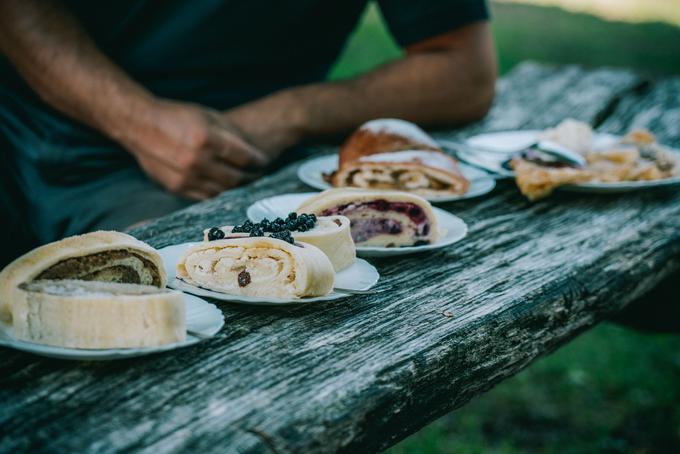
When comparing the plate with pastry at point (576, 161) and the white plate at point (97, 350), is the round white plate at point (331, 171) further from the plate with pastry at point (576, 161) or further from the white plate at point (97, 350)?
the white plate at point (97, 350)

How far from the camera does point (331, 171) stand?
7.37 feet

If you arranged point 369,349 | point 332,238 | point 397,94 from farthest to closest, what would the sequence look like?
1. point 397,94
2. point 332,238
3. point 369,349

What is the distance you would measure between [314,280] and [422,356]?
0.71ft

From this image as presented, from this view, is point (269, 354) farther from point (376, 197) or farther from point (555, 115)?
point (555, 115)

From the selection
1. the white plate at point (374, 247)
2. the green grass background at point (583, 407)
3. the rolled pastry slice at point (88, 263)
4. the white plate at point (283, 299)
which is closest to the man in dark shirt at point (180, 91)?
the white plate at point (374, 247)

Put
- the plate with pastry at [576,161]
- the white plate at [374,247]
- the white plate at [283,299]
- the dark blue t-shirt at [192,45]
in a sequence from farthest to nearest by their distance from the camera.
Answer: the dark blue t-shirt at [192,45] < the plate with pastry at [576,161] < the white plate at [374,247] < the white plate at [283,299]

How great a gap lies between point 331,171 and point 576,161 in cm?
72

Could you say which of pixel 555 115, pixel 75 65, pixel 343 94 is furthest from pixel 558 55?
pixel 75 65

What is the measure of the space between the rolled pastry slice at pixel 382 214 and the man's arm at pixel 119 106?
0.74 metres

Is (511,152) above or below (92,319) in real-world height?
below

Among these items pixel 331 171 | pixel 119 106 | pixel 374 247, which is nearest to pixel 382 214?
pixel 374 247

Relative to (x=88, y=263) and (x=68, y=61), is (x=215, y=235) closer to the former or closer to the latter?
(x=88, y=263)

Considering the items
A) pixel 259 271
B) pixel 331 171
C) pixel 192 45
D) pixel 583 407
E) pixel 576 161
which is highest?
pixel 192 45

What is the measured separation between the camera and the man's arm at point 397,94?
8.46 ft
